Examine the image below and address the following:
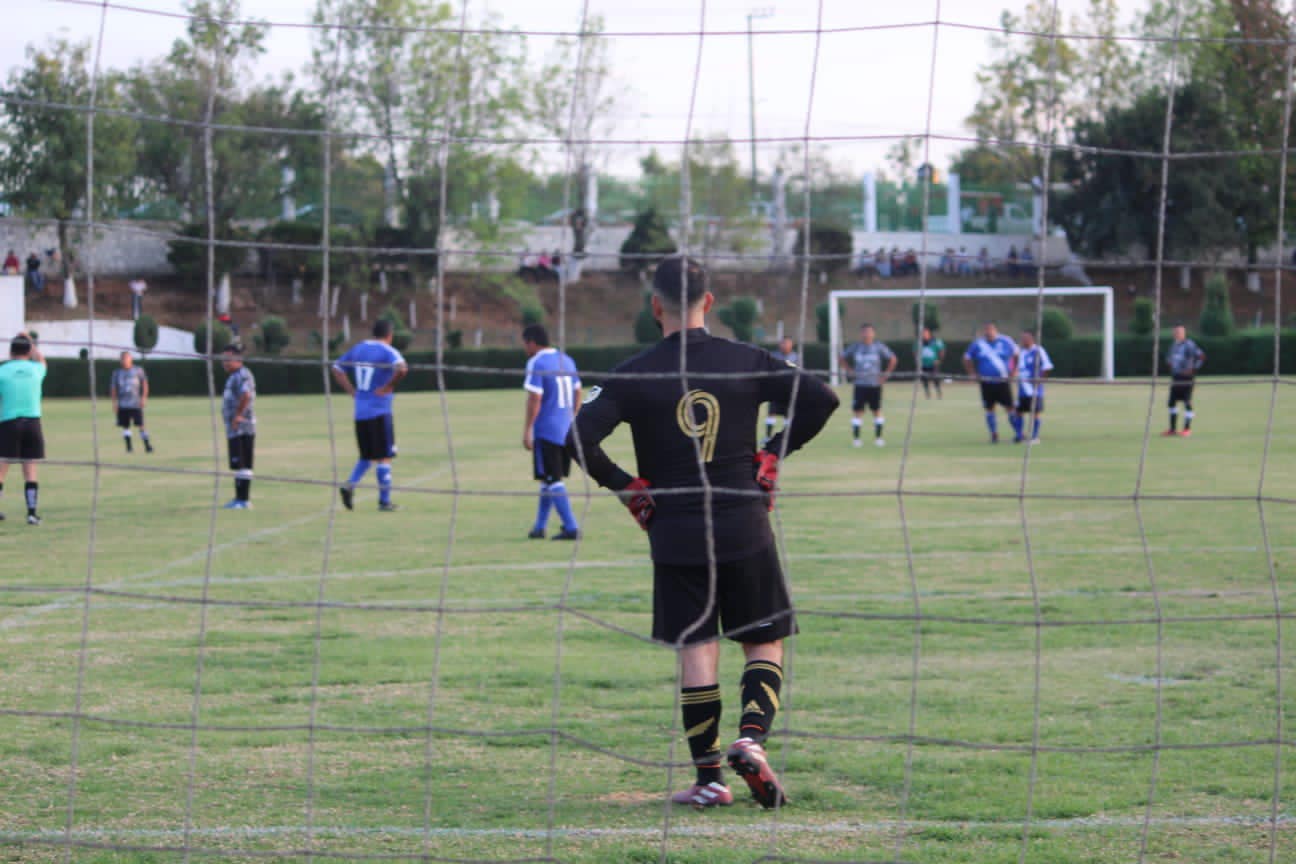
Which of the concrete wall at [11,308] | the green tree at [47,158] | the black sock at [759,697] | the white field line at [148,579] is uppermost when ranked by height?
the green tree at [47,158]

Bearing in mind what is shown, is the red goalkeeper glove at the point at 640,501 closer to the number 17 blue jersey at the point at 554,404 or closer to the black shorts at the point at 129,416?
the number 17 blue jersey at the point at 554,404

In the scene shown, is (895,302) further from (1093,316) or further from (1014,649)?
(1014,649)

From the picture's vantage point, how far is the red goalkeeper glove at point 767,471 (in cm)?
496

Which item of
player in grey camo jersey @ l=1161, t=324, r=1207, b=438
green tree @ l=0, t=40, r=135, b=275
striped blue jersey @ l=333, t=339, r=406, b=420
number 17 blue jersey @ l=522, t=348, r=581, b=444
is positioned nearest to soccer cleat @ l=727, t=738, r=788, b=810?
green tree @ l=0, t=40, r=135, b=275

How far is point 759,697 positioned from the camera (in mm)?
4934

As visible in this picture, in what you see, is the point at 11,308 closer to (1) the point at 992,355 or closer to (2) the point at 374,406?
(2) the point at 374,406

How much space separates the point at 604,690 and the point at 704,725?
184 centimetres

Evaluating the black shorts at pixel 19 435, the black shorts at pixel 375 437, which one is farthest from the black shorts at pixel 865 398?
the black shorts at pixel 19 435

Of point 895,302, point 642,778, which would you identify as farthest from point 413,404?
point 642,778

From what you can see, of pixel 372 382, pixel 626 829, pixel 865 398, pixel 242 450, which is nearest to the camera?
pixel 626 829

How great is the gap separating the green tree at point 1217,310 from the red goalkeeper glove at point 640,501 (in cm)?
3216

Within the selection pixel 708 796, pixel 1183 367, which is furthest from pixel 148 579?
pixel 1183 367

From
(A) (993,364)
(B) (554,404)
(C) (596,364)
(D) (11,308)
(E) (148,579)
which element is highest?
(D) (11,308)

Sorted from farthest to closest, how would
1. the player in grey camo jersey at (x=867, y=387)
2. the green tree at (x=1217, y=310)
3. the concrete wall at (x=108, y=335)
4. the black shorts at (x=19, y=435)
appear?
the green tree at (x=1217, y=310), the concrete wall at (x=108, y=335), the player in grey camo jersey at (x=867, y=387), the black shorts at (x=19, y=435)
